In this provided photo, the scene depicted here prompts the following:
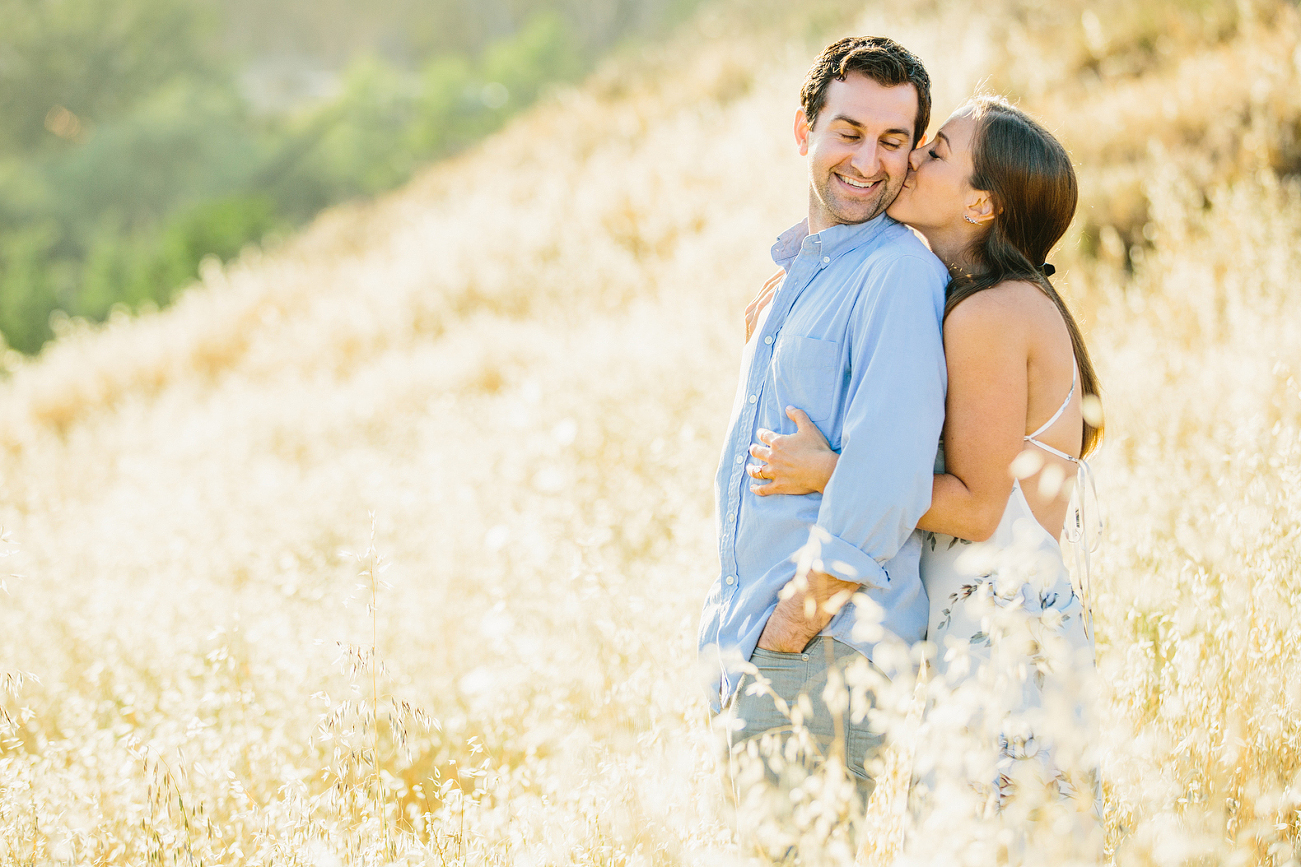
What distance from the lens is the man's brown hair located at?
208 centimetres

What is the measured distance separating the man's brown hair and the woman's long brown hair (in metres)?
0.16

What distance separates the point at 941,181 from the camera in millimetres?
2080

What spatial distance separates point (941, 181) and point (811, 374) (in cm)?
54

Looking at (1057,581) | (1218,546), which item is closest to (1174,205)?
(1218,546)

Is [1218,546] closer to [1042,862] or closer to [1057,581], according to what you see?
[1057,581]

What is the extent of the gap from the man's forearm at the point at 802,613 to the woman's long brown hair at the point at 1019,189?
2.27 feet

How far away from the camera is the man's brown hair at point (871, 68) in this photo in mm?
2084

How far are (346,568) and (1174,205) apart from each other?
5145 millimetres

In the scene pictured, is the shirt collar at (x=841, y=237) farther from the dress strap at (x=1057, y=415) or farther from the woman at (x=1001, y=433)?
the dress strap at (x=1057, y=415)

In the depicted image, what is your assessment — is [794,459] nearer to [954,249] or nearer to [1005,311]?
[1005,311]

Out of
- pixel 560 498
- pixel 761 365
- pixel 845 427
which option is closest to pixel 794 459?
pixel 845 427

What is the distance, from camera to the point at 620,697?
262cm

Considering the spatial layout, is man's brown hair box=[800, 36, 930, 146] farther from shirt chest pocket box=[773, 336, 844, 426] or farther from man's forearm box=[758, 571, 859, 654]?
man's forearm box=[758, 571, 859, 654]

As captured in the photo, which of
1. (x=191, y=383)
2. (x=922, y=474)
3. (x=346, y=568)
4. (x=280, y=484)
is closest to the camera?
(x=922, y=474)
